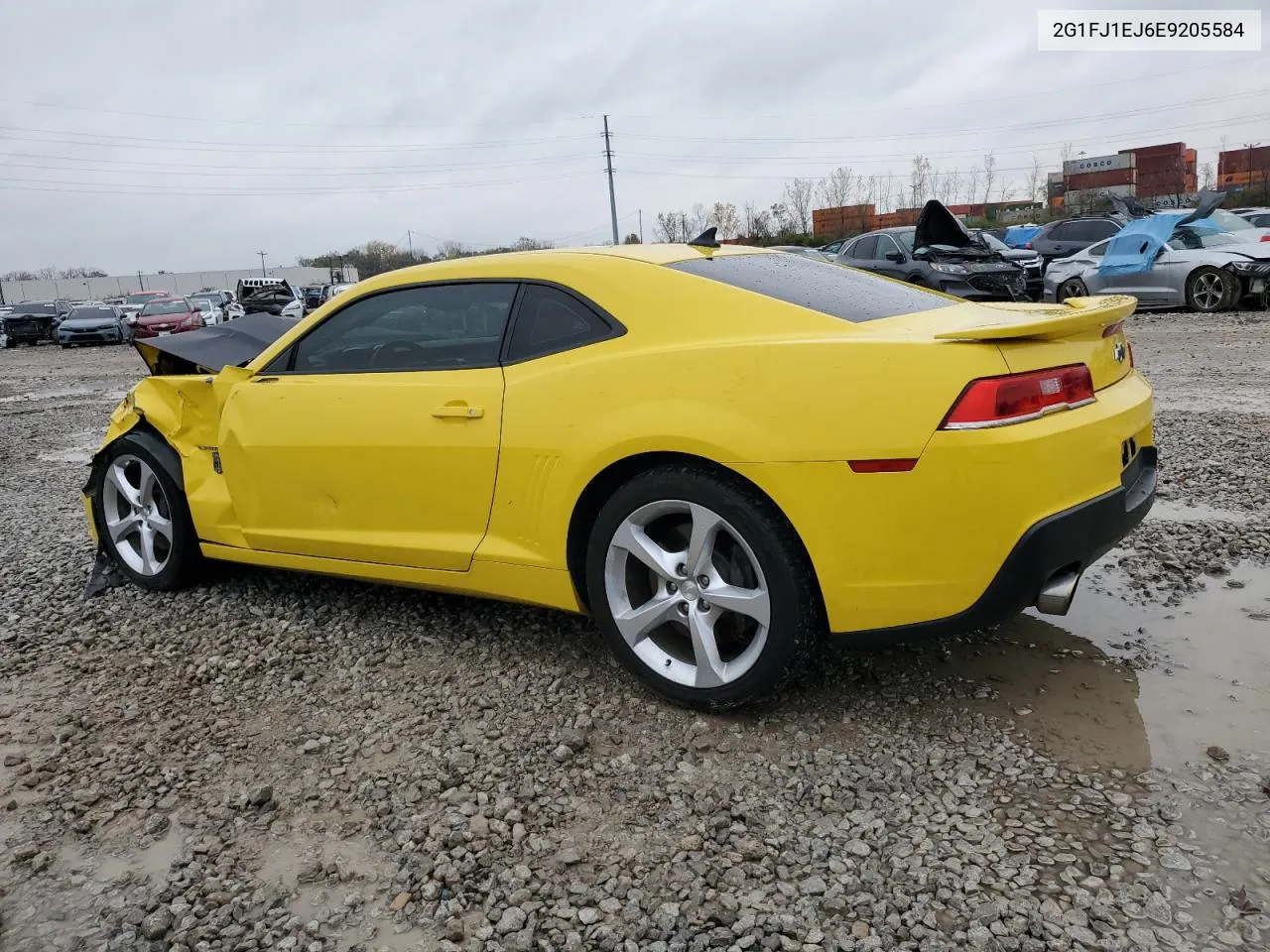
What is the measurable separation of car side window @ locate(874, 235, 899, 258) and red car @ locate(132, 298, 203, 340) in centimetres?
1848

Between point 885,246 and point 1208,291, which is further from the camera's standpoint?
point 885,246

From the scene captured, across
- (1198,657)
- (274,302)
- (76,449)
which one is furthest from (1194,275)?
(274,302)

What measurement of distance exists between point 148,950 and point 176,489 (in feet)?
8.22

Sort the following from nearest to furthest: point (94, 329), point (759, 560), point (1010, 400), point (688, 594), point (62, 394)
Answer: point (1010, 400)
point (759, 560)
point (688, 594)
point (62, 394)
point (94, 329)

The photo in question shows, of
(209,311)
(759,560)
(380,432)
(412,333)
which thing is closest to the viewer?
(759,560)

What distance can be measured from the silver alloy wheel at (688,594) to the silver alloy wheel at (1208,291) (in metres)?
13.6

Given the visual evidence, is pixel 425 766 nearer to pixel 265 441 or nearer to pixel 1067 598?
pixel 265 441

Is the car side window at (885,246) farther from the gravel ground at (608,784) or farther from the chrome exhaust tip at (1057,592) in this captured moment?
the chrome exhaust tip at (1057,592)

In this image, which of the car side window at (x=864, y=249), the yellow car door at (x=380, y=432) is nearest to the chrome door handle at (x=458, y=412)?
the yellow car door at (x=380, y=432)

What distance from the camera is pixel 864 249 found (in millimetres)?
15852

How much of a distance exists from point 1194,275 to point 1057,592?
44.5 ft

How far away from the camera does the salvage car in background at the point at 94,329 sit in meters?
27.3

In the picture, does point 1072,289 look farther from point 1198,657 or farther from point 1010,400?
point 1010,400

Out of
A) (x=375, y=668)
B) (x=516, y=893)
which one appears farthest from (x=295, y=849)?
(x=375, y=668)
